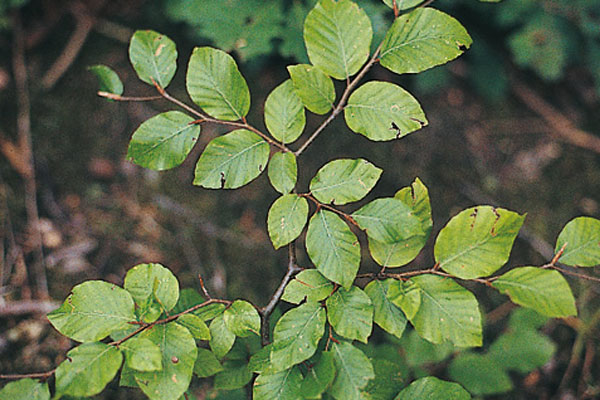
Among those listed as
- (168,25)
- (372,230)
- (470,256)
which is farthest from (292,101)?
(168,25)

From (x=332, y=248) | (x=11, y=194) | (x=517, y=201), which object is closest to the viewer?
(x=332, y=248)

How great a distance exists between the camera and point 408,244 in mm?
897

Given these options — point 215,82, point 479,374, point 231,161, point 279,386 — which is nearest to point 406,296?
point 279,386

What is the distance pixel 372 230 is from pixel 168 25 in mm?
1681

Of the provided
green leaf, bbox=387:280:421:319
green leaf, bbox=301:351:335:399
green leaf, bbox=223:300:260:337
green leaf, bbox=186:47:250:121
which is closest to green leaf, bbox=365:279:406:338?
green leaf, bbox=387:280:421:319

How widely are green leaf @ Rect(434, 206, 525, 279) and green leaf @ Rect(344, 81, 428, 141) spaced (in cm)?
18

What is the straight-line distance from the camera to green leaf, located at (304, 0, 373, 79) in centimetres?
85

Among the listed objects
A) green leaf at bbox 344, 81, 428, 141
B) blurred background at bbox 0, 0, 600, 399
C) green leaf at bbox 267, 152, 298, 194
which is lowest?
blurred background at bbox 0, 0, 600, 399

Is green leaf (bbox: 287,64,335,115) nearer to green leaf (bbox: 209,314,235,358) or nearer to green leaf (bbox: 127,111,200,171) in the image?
green leaf (bbox: 127,111,200,171)

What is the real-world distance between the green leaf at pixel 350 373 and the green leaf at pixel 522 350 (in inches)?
33.6

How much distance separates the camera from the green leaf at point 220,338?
2.80 feet

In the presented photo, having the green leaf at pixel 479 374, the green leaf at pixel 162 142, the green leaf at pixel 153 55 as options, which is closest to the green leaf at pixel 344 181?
the green leaf at pixel 162 142

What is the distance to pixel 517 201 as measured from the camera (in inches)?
79.7

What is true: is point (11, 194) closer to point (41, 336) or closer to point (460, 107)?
point (41, 336)
